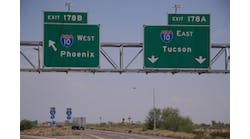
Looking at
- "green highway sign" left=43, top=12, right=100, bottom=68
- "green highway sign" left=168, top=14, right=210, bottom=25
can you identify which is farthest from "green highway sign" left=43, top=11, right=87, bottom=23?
"green highway sign" left=168, top=14, right=210, bottom=25

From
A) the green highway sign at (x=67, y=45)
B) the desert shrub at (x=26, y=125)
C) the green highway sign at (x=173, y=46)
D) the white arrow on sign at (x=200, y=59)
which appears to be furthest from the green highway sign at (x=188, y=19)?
the desert shrub at (x=26, y=125)

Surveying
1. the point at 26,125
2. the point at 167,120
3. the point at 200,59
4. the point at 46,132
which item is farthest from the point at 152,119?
the point at 200,59

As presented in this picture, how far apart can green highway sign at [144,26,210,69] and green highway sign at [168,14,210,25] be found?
0.16 meters

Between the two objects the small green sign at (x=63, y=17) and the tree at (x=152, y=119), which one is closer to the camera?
the small green sign at (x=63, y=17)

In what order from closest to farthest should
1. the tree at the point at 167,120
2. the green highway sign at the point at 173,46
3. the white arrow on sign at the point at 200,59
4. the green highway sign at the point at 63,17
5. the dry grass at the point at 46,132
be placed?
1. the green highway sign at the point at 63,17
2. the green highway sign at the point at 173,46
3. the white arrow on sign at the point at 200,59
4. the dry grass at the point at 46,132
5. the tree at the point at 167,120

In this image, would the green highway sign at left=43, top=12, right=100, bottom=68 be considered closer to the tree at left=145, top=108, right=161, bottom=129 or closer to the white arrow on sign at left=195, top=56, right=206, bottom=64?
the white arrow on sign at left=195, top=56, right=206, bottom=64

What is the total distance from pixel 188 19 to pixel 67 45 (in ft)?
15.3

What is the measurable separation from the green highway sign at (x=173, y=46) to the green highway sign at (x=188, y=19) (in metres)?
0.16

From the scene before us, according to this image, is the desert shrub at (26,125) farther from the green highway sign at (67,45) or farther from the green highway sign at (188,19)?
the green highway sign at (188,19)

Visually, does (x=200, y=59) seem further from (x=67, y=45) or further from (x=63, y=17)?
(x=63, y=17)

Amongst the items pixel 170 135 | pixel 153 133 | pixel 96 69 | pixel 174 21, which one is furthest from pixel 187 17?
pixel 153 133

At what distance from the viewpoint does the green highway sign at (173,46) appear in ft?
70.8

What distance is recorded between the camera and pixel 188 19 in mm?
21703
